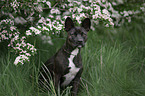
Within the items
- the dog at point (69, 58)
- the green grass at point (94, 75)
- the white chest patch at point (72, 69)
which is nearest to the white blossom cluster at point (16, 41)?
the green grass at point (94, 75)

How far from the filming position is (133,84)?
4555mm

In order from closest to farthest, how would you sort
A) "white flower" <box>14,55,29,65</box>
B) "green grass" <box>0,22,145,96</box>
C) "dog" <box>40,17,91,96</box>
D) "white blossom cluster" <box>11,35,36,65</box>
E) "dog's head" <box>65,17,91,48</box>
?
"dog's head" <box>65,17,91,48</box>
"dog" <box>40,17,91,96</box>
"white flower" <box>14,55,29,65</box>
"green grass" <box>0,22,145,96</box>
"white blossom cluster" <box>11,35,36,65</box>

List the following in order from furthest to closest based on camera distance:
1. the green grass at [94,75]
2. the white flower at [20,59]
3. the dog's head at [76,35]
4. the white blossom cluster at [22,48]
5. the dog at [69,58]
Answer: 1. the white blossom cluster at [22,48]
2. the green grass at [94,75]
3. the white flower at [20,59]
4. the dog at [69,58]
5. the dog's head at [76,35]

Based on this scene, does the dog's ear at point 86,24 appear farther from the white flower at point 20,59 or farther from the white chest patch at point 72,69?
the white flower at point 20,59

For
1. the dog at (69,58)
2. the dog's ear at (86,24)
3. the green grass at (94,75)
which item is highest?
the dog's ear at (86,24)

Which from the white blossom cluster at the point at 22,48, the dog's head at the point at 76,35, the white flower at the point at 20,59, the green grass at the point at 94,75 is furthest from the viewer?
the white blossom cluster at the point at 22,48

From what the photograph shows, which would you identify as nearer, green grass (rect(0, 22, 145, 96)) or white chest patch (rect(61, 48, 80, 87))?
white chest patch (rect(61, 48, 80, 87))

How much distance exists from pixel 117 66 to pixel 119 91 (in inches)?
34.5

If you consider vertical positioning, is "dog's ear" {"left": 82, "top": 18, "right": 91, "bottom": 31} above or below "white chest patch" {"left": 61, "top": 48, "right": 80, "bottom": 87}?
above

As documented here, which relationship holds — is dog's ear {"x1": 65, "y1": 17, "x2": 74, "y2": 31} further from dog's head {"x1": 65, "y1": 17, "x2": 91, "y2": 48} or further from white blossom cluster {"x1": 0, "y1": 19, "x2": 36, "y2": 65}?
white blossom cluster {"x1": 0, "y1": 19, "x2": 36, "y2": 65}

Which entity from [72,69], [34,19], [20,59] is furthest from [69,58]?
[34,19]

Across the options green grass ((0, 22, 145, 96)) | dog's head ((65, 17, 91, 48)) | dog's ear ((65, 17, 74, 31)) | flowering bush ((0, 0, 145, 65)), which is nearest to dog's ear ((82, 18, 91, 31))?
dog's head ((65, 17, 91, 48))

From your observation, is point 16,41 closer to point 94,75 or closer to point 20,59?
point 20,59

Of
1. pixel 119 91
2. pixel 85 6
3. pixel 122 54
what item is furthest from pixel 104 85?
pixel 85 6
